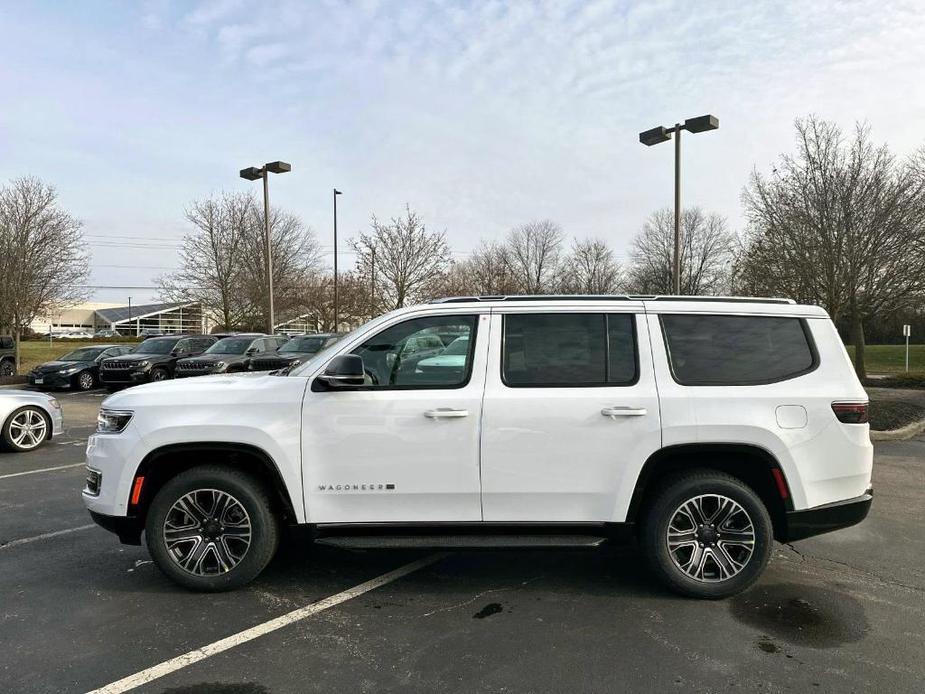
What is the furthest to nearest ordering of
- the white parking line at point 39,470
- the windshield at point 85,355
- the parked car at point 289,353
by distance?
1. the windshield at point 85,355
2. the parked car at point 289,353
3. the white parking line at point 39,470

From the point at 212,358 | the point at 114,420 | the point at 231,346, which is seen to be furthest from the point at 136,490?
the point at 231,346

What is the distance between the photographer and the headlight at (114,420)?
13.0ft

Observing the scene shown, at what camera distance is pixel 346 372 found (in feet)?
12.4

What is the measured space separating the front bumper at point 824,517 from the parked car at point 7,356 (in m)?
27.2

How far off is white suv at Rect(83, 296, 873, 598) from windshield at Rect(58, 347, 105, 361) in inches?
773

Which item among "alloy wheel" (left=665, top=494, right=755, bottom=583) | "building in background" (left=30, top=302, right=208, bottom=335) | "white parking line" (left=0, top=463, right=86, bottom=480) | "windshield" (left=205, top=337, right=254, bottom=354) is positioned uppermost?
"building in background" (left=30, top=302, right=208, bottom=335)

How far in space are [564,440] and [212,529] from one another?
91.4 inches

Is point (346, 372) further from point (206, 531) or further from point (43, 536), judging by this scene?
point (43, 536)

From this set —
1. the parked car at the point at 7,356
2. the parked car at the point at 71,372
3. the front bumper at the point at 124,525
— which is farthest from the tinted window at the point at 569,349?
the parked car at the point at 7,356

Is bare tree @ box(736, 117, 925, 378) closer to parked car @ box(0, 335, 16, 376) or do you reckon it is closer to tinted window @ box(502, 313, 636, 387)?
tinted window @ box(502, 313, 636, 387)

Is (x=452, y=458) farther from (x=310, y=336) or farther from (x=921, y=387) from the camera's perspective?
(x=921, y=387)

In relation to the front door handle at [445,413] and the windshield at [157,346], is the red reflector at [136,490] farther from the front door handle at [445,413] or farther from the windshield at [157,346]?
the windshield at [157,346]

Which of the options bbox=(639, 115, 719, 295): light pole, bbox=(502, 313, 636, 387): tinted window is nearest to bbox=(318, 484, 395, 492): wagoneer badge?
bbox=(502, 313, 636, 387): tinted window

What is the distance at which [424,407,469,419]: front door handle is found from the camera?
382 centimetres
